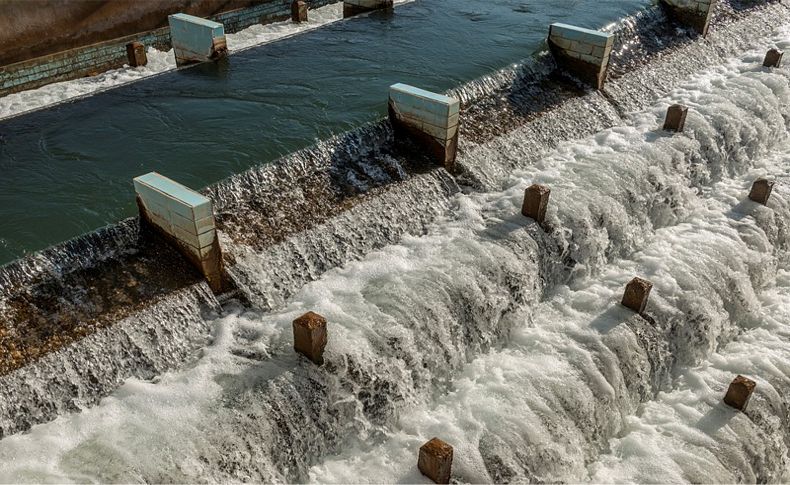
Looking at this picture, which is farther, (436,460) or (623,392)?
(623,392)

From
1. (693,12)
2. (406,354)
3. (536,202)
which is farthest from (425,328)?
(693,12)

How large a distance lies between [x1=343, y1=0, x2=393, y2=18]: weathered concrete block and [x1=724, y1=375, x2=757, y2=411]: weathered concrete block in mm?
14385

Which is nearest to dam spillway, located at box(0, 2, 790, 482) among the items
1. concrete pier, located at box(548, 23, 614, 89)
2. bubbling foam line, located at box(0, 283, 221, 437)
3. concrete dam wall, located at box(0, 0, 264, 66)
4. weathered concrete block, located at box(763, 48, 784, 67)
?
bubbling foam line, located at box(0, 283, 221, 437)

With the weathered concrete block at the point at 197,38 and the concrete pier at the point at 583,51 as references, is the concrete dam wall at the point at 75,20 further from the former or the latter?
the concrete pier at the point at 583,51

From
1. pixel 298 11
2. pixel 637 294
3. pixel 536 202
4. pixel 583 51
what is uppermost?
pixel 583 51

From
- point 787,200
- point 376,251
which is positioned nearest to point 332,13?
point 376,251

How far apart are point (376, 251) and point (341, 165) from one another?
6.57 feet

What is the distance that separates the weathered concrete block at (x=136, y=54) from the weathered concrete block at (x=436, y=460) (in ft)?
42.7

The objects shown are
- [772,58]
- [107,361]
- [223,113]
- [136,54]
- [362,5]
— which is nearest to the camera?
[107,361]

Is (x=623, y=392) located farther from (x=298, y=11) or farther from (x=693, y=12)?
(x=298, y=11)

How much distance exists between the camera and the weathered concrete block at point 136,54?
15531 millimetres

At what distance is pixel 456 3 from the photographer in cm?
1961

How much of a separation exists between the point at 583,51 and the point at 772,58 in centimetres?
Answer: 634

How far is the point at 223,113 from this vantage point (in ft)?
41.1
